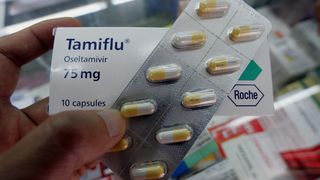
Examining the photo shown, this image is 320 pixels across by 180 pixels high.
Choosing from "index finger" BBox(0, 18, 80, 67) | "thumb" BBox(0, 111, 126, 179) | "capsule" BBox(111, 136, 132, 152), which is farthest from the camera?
"index finger" BBox(0, 18, 80, 67)

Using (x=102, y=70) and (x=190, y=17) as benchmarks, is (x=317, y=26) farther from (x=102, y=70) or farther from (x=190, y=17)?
(x=102, y=70)

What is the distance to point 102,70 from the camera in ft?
1.63

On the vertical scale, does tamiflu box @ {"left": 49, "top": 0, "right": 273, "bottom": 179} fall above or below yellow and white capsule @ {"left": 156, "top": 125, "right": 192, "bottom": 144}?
above

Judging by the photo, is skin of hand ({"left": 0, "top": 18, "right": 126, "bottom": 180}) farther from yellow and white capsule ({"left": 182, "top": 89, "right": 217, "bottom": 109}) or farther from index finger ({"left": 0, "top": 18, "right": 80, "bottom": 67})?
index finger ({"left": 0, "top": 18, "right": 80, "bottom": 67})

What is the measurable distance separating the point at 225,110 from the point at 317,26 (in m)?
0.77

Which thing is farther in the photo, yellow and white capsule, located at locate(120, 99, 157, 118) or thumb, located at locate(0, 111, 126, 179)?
yellow and white capsule, located at locate(120, 99, 157, 118)

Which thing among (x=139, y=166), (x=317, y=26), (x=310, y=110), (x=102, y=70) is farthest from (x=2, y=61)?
(x=317, y=26)

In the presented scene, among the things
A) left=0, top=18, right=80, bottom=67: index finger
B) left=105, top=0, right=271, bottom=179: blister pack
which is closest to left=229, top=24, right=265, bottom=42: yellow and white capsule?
left=105, top=0, right=271, bottom=179: blister pack

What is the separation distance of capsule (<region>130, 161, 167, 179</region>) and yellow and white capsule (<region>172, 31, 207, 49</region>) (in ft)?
0.61

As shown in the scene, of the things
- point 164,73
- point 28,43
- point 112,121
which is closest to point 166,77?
point 164,73

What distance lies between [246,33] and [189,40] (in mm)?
90

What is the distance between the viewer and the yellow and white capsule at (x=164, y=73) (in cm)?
48

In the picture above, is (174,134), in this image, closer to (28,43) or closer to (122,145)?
(122,145)

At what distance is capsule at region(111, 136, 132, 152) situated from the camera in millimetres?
475
